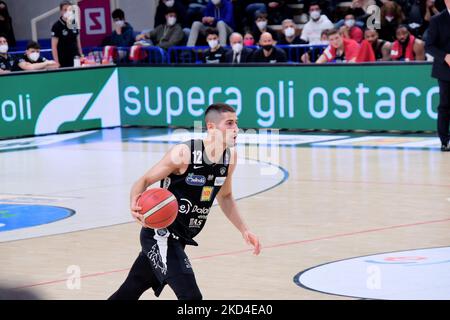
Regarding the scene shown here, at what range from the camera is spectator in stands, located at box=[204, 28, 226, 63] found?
65.8 ft

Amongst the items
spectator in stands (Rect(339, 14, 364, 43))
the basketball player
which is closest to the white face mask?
spectator in stands (Rect(339, 14, 364, 43))

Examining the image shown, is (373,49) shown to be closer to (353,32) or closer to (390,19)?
(353,32)

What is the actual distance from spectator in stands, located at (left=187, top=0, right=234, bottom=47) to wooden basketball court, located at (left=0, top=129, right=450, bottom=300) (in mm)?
4125

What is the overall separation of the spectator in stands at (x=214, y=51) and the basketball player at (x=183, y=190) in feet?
44.1

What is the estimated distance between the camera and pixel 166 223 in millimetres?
6324

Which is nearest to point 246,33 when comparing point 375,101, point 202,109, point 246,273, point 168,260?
point 202,109

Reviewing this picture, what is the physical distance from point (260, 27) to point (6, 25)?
322 inches

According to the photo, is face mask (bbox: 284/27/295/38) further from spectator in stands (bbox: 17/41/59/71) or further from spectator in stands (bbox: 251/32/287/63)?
spectator in stands (bbox: 17/41/59/71)

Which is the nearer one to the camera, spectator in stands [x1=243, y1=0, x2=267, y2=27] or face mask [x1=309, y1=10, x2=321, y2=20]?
face mask [x1=309, y1=10, x2=321, y2=20]

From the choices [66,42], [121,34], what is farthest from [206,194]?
[121,34]

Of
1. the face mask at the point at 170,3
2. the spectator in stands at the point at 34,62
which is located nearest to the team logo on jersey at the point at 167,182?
the spectator in stands at the point at 34,62

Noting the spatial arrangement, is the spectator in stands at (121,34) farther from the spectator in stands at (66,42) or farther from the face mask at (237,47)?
the face mask at (237,47)

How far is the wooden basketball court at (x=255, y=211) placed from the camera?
8.66 m

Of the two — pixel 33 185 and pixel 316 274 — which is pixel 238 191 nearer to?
pixel 33 185
